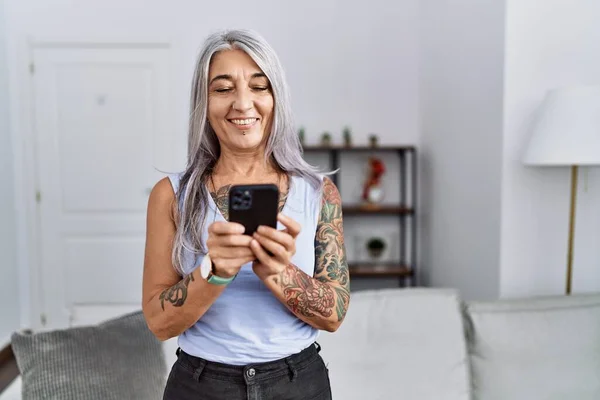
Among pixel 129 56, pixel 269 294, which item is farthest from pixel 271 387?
pixel 129 56

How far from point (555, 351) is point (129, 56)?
3356 mm

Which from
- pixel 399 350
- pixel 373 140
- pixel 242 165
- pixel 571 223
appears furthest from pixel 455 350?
pixel 373 140

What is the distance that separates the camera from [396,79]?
420 cm

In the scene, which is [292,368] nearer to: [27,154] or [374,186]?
[374,186]

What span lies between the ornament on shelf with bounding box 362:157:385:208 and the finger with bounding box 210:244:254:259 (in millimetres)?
3193

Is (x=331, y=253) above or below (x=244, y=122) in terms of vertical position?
below

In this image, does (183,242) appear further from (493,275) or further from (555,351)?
(493,275)

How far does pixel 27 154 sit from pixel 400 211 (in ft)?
8.57

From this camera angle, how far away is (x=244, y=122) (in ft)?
3.34

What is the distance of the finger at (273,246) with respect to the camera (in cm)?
83

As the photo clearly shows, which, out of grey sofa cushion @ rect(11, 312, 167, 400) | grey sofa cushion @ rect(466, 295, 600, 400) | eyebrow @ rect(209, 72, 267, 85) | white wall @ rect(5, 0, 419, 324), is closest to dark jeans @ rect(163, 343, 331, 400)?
eyebrow @ rect(209, 72, 267, 85)

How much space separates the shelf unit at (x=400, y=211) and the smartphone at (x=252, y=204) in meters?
3.09

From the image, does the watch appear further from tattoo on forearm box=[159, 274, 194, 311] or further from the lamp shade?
the lamp shade

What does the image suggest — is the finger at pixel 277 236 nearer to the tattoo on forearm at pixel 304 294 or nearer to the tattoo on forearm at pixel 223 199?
the tattoo on forearm at pixel 304 294
